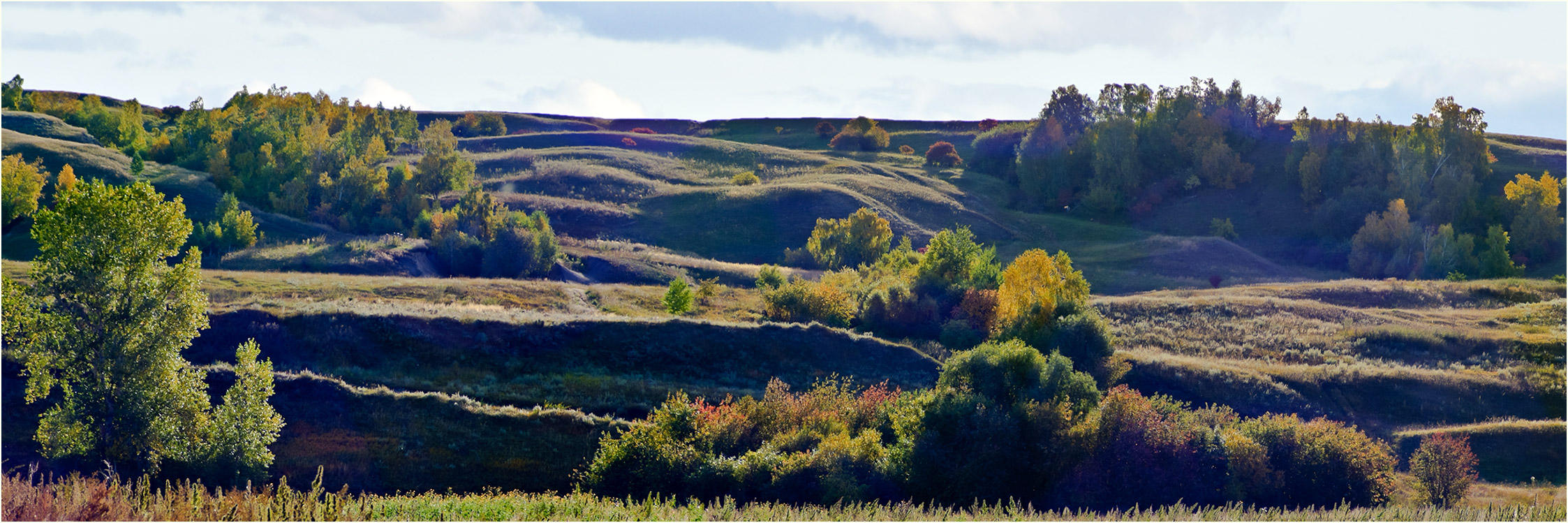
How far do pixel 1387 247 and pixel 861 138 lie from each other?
218ft

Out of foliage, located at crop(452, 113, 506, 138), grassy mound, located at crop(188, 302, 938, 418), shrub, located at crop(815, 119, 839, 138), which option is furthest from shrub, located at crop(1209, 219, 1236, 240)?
foliage, located at crop(452, 113, 506, 138)

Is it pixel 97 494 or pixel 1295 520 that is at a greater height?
pixel 97 494

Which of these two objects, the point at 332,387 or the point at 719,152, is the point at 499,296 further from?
the point at 719,152

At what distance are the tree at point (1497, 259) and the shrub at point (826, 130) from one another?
80.1 meters

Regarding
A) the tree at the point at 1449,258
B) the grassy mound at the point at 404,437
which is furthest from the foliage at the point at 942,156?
the grassy mound at the point at 404,437

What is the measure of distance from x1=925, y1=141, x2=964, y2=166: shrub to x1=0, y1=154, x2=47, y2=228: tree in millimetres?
85475

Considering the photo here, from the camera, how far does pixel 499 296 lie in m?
41.9

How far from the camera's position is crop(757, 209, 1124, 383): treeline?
32562 millimetres

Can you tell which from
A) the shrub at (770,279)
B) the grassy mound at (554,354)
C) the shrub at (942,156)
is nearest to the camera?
the grassy mound at (554,354)

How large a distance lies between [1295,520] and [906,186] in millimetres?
79645

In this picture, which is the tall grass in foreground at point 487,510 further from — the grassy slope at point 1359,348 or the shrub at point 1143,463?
the grassy slope at point 1359,348

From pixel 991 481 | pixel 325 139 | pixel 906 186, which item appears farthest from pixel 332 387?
pixel 906 186

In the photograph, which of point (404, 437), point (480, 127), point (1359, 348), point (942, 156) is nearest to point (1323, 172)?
point (942, 156)

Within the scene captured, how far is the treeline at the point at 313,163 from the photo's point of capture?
6016 cm
